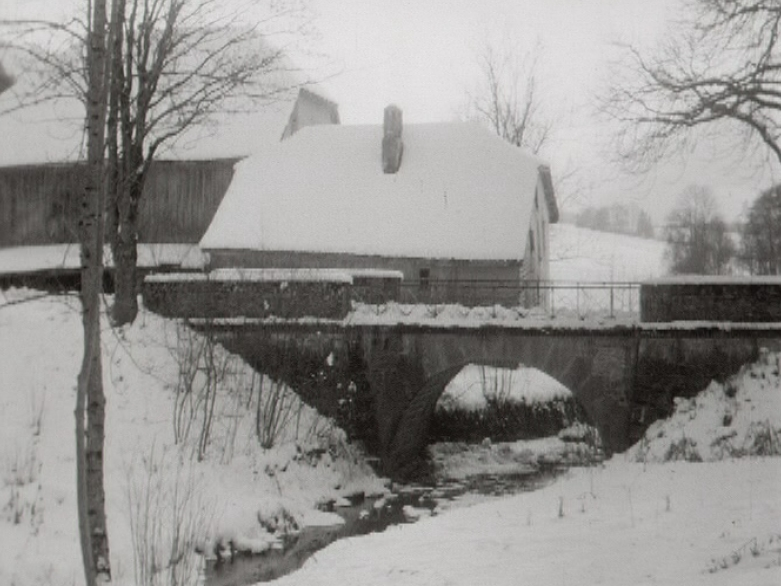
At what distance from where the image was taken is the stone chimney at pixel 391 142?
27.4 meters

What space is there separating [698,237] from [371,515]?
3453 centimetres

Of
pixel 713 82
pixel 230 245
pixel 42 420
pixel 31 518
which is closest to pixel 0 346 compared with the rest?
pixel 42 420

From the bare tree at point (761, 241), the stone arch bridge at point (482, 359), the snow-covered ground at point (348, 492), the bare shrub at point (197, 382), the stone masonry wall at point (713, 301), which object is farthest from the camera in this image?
the bare tree at point (761, 241)

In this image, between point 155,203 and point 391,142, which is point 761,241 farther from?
point 155,203

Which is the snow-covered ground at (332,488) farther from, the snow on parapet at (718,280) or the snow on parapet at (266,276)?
the snow on parapet at (718,280)

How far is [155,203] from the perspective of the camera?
29047 millimetres

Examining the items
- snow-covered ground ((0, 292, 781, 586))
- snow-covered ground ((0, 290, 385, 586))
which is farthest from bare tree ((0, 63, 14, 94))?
snow-covered ground ((0, 292, 781, 586))

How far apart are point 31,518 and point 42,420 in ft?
10.0

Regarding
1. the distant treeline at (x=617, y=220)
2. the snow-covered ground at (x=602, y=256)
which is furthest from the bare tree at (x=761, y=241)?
the distant treeline at (x=617, y=220)

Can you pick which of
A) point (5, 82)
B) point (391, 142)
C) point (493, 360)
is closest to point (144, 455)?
point (493, 360)

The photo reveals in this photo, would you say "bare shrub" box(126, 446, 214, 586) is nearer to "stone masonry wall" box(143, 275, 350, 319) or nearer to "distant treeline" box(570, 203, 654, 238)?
"stone masonry wall" box(143, 275, 350, 319)

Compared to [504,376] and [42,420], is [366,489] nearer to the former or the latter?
[42,420]

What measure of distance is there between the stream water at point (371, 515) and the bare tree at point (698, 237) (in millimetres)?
26406

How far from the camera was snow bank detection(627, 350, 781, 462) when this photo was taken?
612 inches
